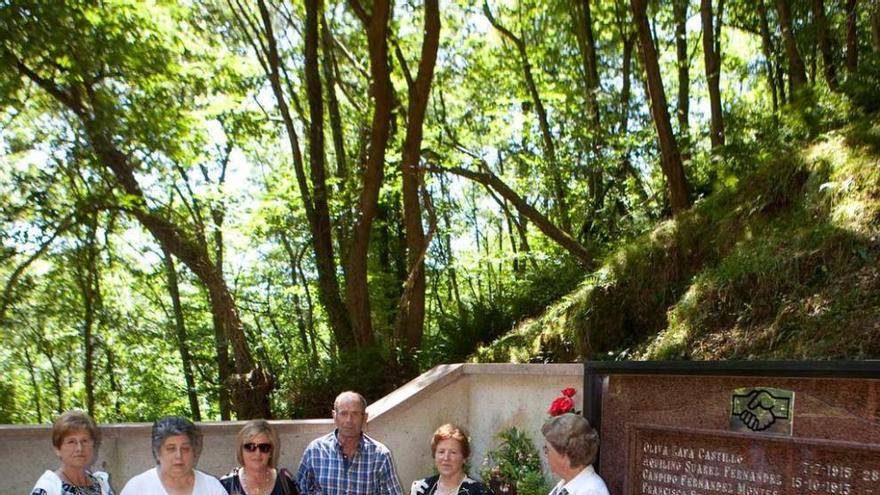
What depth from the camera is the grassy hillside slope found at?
6.20 m

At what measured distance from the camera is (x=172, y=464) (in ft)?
13.1

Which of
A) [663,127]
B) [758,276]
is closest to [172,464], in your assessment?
[758,276]

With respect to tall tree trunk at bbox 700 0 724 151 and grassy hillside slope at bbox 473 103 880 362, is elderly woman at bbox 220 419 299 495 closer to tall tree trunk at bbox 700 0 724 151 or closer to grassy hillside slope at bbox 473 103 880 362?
grassy hillside slope at bbox 473 103 880 362

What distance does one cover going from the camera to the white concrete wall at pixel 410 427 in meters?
5.10

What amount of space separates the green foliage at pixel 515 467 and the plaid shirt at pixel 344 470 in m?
0.76

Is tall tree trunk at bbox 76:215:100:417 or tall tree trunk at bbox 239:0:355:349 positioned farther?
tall tree trunk at bbox 76:215:100:417

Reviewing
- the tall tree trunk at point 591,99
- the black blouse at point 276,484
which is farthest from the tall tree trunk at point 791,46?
the black blouse at point 276,484

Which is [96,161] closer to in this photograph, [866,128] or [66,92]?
[66,92]

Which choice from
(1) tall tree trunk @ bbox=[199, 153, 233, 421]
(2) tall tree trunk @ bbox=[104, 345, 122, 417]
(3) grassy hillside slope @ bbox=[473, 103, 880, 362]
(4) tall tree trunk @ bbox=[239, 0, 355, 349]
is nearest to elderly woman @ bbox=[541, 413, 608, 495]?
(3) grassy hillside slope @ bbox=[473, 103, 880, 362]

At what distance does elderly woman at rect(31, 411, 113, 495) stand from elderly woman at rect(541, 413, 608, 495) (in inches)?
86.3

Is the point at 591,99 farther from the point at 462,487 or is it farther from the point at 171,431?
the point at 171,431

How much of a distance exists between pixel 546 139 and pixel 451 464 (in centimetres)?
1046

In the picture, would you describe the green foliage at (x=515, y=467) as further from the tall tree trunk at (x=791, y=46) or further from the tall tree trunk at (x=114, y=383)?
the tall tree trunk at (x=114, y=383)

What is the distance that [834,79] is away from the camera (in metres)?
10.1
